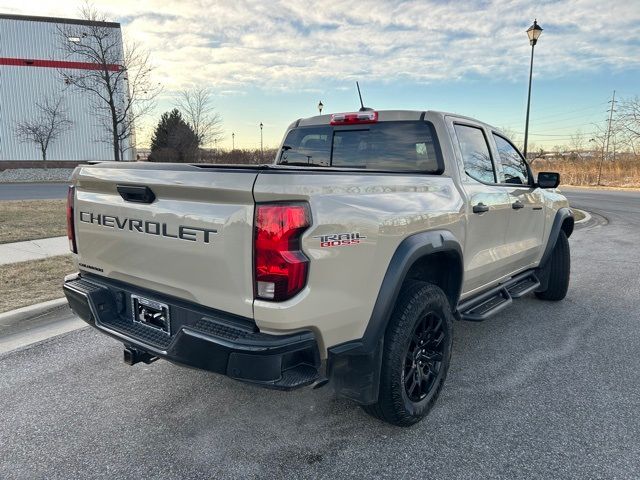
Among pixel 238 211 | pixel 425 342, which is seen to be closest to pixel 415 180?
pixel 425 342

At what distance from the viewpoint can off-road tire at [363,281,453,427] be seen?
2.56 meters

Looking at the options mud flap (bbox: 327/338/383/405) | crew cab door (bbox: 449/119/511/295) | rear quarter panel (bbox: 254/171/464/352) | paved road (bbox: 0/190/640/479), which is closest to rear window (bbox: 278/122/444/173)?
crew cab door (bbox: 449/119/511/295)

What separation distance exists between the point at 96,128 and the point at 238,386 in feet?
121

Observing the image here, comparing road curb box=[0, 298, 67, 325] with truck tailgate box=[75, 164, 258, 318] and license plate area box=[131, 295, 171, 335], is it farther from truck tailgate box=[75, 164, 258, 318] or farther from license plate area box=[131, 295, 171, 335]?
license plate area box=[131, 295, 171, 335]

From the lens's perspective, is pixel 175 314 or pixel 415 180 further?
pixel 415 180

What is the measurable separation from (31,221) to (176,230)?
922 cm

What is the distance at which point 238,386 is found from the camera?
3248 mm

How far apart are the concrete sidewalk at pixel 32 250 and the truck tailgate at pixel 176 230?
440 cm

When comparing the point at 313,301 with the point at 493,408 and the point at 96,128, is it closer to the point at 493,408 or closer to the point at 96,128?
the point at 493,408

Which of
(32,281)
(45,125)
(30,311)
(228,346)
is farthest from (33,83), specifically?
(228,346)

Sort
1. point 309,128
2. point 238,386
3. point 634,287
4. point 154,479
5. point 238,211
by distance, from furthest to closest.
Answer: point 634,287 → point 309,128 → point 238,386 → point 154,479 → point 238,211

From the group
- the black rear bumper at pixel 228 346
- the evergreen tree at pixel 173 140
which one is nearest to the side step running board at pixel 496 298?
the black rear bumper at pixel 228 346

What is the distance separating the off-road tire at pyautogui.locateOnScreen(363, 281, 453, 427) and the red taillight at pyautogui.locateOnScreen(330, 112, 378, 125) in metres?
1.46

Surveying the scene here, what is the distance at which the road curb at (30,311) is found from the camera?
420 centimetres
